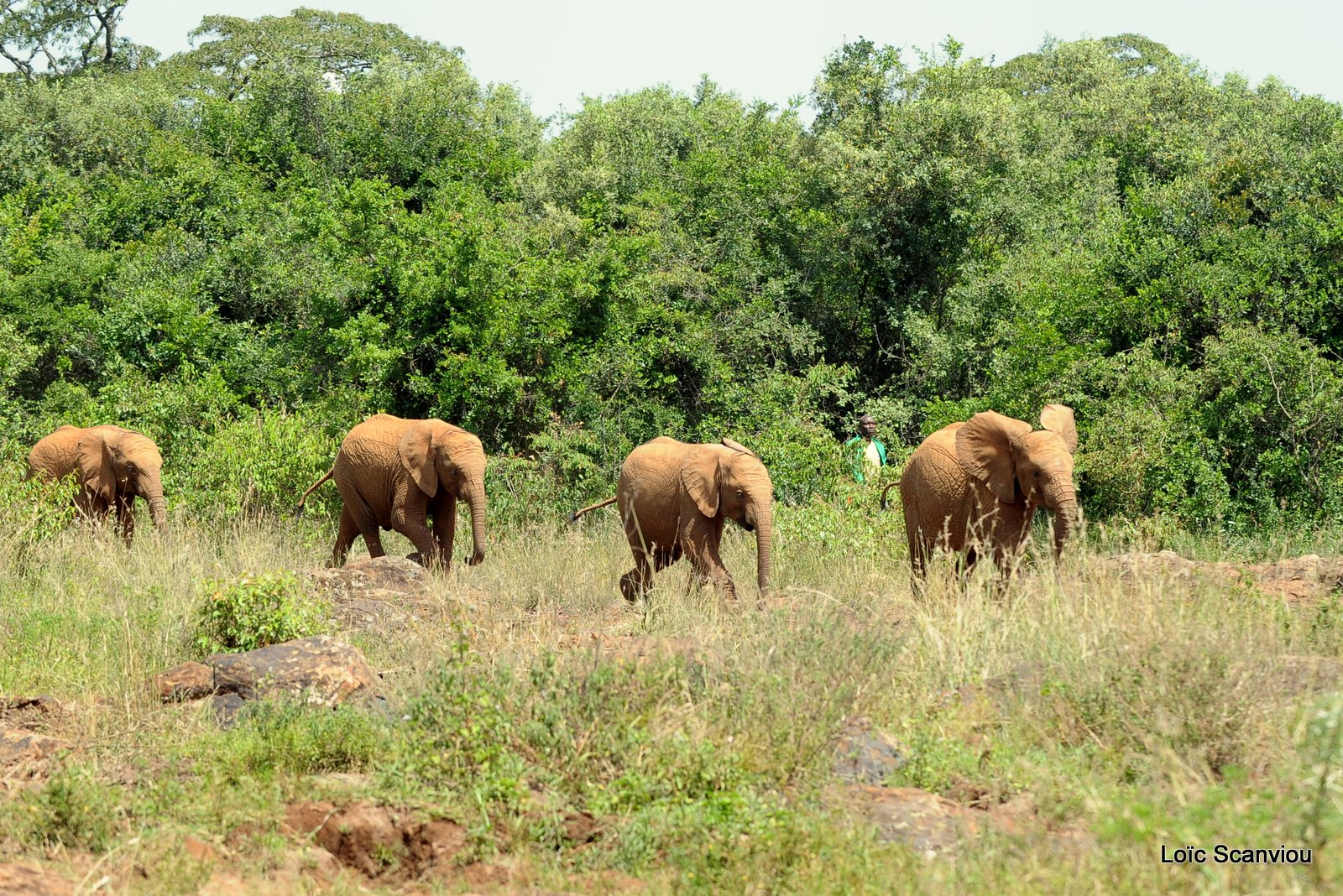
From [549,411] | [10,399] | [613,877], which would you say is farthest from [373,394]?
[613,877]

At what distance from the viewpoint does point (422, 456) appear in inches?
490

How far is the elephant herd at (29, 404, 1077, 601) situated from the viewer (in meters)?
10.3

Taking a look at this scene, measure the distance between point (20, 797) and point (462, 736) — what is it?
1885 mm

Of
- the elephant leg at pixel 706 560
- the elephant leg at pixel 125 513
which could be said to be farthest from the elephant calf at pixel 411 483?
the elephant leg at pixel 125 513

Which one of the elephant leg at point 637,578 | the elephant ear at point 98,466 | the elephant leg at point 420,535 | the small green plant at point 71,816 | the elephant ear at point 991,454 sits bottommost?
the elephant leg at point 637,578

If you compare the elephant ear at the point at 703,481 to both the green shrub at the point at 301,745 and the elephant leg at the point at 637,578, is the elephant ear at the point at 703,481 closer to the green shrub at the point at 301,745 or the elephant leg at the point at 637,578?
the elephant leg at the point at 637,578

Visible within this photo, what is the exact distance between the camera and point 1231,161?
1873 cm

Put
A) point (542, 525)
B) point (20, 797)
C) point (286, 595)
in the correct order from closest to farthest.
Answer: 1. point (20, 797)
2. point (286, 595)
3. point (542, 525)

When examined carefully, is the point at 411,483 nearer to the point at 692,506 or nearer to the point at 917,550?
the point at 692,506

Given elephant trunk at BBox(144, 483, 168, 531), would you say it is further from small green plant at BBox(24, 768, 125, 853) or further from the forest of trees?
small green plant at BBox(24, 768, 125, 853)

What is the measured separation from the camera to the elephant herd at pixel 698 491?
1031cm

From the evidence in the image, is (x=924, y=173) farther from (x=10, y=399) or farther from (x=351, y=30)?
(x=351, y=30)

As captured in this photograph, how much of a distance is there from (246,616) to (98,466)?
6.73 meters

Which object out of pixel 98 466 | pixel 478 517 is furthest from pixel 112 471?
pixel 478 517
